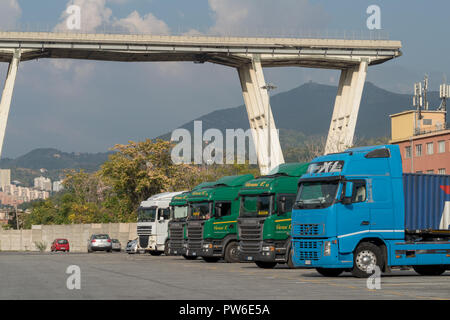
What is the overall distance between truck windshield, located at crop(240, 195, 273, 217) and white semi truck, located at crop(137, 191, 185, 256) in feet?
51.9

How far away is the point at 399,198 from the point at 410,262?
1.94 m

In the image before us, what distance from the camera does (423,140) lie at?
9425cm

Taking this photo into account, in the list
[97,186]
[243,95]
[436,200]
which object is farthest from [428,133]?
[436,200]

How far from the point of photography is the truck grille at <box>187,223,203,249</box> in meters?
35.6

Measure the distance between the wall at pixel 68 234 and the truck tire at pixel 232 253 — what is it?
134ft

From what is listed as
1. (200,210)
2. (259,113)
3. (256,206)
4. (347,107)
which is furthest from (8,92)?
(256,206)

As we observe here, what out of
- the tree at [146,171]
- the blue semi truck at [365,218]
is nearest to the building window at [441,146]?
the tree at [146,171]

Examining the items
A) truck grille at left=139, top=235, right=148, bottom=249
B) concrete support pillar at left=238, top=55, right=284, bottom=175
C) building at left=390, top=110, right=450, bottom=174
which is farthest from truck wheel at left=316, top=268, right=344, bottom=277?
building at left=390, top=110, right=450, bottom=174

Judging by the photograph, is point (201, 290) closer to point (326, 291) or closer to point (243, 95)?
point (326, 291)

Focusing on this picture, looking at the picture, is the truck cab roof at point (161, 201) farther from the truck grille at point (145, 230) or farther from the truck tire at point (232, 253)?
the truck tire at point (232, 253)

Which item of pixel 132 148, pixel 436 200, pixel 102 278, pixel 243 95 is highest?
pixel 243 95

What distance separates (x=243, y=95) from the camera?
80.6 metres

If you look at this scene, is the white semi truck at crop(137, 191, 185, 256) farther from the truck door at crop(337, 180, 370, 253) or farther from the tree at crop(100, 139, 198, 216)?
the tree at crop(100, 139, 198, 216)

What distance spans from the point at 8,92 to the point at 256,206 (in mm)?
46430
